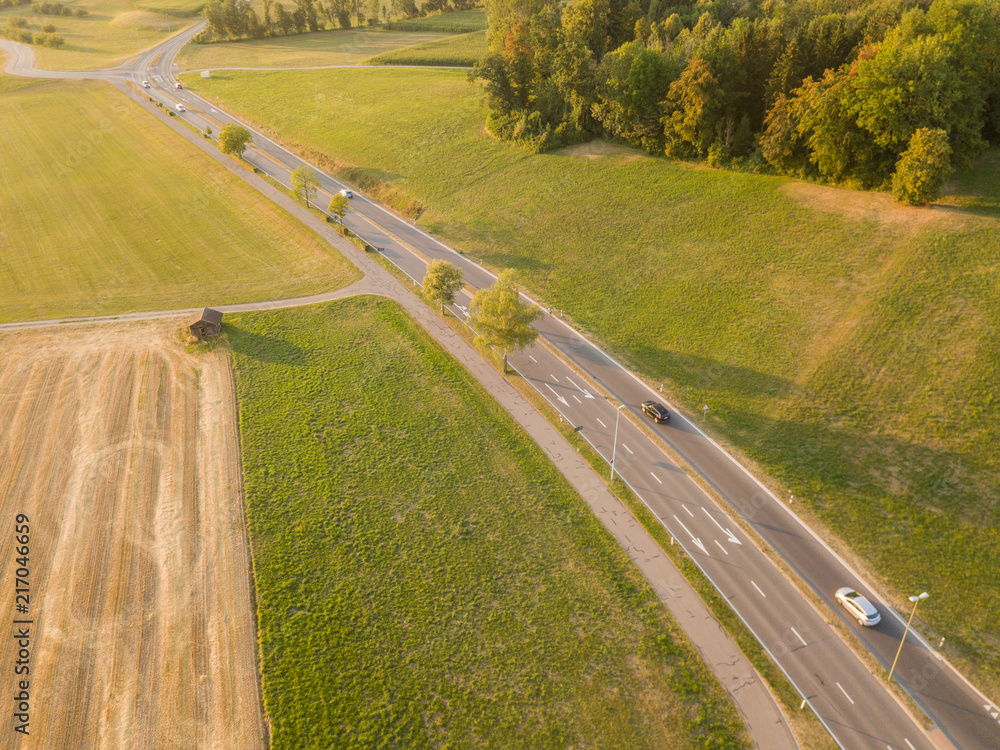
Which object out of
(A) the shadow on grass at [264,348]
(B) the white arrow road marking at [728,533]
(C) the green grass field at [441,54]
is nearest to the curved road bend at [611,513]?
(B) the white arrow road marking at [728,533]

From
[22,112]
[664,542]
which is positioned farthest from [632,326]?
[22,112]

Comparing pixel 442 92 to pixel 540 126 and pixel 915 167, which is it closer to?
pixel 540 126

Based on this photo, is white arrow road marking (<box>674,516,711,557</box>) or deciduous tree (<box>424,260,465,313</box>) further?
deciduous tree (<box>424,260,465,313</box>)

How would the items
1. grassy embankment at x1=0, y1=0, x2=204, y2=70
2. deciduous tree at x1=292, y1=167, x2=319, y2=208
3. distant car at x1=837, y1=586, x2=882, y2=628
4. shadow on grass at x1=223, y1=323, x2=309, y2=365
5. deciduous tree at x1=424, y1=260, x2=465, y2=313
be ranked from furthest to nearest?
grassy embankment at x1=0, y1=0, x2=204, y2=70 < deciduous tree at x1=292, y1=167, x2=319, y2=208 < deciduous tree at x1=424, y1=260, x2=465, y2=313 < shadow on grass at x1=223, y1=323, x2=309, y2=365 < distant car at x1=837, y1=586, x2=882, y2=628

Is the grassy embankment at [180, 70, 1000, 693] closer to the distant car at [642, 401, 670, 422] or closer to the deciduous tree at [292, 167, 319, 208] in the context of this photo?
the distant car at [642, 401, 670, 422]

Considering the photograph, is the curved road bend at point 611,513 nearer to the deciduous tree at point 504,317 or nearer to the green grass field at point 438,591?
the green grass field at point 438,591

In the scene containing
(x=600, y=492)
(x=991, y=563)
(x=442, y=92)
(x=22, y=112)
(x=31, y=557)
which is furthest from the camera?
(x=22, y=112)

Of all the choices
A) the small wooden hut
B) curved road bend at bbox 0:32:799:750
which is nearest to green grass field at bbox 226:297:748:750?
curved road bend at bbox 0:32:799:750
